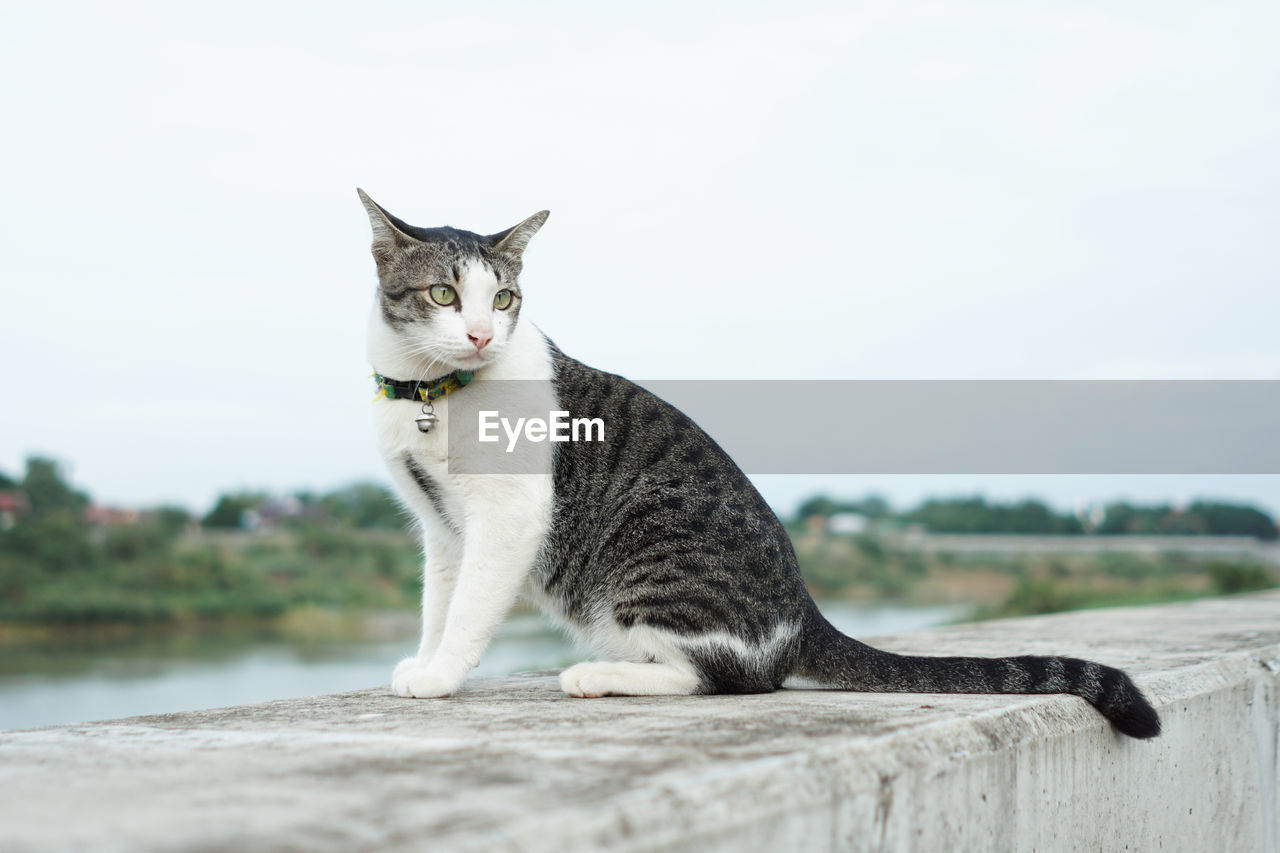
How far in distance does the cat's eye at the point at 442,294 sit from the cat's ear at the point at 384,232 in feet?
0.69

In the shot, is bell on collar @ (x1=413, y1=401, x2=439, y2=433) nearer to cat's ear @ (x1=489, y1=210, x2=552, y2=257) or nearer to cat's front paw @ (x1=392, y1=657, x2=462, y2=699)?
cat's ear @ (x1=489, y1=210, x2=552, y2=257)

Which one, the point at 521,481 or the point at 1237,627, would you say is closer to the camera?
the point at 521,481

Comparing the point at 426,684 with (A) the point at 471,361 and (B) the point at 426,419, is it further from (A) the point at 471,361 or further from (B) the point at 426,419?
(A) the point at 471,361

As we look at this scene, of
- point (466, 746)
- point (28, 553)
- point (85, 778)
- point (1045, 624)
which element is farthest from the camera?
point (28, 553)

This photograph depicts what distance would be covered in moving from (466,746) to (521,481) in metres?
1.04

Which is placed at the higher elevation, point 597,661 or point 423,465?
point 423,465

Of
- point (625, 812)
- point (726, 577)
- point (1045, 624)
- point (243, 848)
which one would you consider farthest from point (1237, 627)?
point (243, 848)

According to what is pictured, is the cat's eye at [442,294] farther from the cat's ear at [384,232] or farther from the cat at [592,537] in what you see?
the cat's ear at [384,232]

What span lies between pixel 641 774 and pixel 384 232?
198cm

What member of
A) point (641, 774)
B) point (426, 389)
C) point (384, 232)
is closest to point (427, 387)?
point (426, 389)

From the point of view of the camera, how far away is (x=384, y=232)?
309 centimetres

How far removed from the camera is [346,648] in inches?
1663

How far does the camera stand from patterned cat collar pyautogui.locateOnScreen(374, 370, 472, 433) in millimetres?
2967

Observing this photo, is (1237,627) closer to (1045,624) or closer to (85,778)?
(1045,624)
